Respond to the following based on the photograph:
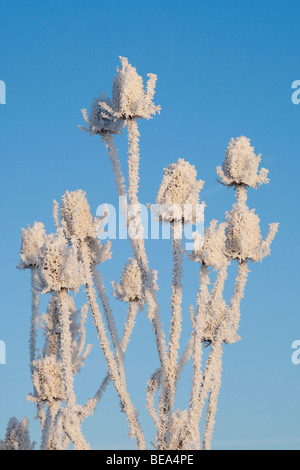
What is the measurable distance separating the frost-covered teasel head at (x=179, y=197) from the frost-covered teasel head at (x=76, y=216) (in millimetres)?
2958

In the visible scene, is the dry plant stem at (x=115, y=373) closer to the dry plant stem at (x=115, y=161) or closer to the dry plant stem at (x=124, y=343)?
the dry plant stem at (x=124, y=343)

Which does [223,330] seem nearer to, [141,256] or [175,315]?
[175,315]

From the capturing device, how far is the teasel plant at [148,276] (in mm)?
22609

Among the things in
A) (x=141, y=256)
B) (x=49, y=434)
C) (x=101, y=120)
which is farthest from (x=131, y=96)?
(x=49, y=434)

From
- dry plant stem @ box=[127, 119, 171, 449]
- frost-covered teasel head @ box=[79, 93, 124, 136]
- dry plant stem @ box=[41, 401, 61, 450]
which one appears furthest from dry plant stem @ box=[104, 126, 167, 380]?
dry plant stem @ box=[41, 401, 61, 450]

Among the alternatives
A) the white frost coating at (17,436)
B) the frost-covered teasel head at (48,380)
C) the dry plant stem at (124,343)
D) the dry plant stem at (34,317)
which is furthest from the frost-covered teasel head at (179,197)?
the white frost coating at (17,436)

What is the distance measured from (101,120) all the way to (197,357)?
893cm

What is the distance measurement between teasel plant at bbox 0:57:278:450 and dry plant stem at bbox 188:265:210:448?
0.03 m

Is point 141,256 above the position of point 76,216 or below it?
below

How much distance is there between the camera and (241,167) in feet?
83.1

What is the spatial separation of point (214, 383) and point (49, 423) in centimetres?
590
